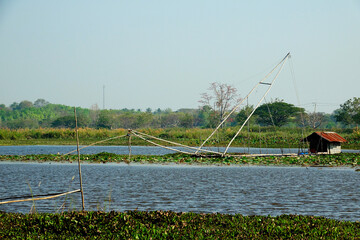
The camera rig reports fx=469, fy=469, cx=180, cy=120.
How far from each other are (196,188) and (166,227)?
1021 cm

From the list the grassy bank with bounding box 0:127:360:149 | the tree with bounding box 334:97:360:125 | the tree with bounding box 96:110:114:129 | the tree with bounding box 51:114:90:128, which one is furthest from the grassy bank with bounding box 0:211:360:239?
the tree with bounding box 51:114:90:128

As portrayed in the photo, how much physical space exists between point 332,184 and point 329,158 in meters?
9.35

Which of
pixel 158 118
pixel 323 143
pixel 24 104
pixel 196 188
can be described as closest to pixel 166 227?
pixel 196 188

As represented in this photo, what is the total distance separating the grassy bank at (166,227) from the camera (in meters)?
9.12

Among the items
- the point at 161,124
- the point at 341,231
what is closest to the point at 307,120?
the point at 161,124

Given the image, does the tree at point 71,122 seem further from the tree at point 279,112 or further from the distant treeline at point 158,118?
the tree at point 279,112

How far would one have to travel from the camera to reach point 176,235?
906 centimetres

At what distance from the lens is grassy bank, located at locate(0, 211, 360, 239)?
912cm

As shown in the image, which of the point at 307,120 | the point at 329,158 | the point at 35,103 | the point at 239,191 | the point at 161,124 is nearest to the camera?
the point at 239,191

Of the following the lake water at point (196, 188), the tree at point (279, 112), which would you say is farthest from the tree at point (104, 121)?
the lake water at point (196, 188)

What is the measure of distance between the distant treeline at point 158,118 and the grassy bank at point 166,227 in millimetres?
21274

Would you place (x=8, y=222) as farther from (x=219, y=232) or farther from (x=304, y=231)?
(x=304, y=231)

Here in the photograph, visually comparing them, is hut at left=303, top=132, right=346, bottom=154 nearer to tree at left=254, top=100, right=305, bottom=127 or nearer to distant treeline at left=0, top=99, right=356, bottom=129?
distant treeline at left=0, top=99, right=356, bottom=129

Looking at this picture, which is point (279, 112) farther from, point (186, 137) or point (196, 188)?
point (196, 188)
